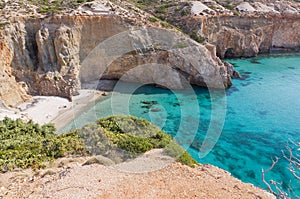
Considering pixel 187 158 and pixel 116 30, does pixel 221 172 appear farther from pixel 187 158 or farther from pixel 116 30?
pixel 116 30

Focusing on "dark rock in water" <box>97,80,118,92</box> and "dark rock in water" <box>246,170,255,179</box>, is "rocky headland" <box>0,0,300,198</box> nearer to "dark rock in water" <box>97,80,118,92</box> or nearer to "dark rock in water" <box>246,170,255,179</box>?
"dark rock in water" <box>97,80,118,92</box>

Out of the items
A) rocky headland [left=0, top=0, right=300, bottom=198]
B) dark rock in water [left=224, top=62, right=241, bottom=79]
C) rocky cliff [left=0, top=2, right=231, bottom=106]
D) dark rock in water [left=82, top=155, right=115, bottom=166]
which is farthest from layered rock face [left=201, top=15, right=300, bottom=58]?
dark rock in water [left=82, top=155, right=115, bottom=166]

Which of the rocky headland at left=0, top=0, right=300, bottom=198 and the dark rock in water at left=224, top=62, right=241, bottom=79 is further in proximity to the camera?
the dark rock in water at left=224, top=62, right=241, bottom=79

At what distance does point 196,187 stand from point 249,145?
998 cm

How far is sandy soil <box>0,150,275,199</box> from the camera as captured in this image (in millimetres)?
9008

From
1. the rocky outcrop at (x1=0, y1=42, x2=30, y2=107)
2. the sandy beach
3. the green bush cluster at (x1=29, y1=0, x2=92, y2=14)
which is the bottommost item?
the sandy beach

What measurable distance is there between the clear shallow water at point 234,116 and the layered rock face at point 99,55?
2.36 m

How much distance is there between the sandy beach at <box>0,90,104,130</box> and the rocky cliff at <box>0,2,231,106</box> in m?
1.27

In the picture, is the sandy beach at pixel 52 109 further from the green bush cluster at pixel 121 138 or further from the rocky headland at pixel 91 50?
the green bush cluster at pixel 121 138

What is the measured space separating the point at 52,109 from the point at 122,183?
623 inches

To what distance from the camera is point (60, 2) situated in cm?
3312

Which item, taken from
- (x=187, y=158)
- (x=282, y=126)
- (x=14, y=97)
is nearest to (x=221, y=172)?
(x=187, y=158)

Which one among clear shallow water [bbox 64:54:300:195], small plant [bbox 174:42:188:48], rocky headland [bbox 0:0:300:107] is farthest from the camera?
small plant [bbox 174:42:188:48]

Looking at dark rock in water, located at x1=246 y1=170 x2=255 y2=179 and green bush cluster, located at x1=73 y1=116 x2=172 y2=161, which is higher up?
green bush cluster, located at x1=73 y1=116 x2=172 y2=161
